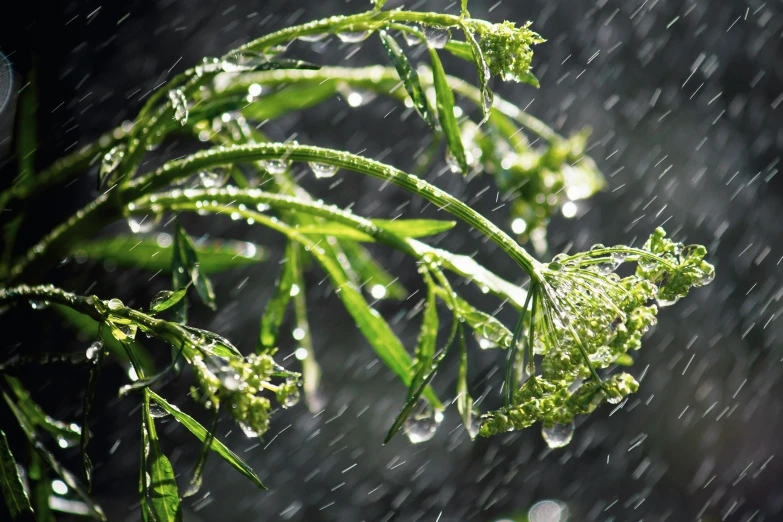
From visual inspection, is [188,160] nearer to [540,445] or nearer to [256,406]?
[256,406]

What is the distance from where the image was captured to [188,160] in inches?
19.2

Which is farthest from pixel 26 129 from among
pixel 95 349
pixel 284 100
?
pixel 95 349

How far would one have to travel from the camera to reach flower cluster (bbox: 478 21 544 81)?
43 centimetres

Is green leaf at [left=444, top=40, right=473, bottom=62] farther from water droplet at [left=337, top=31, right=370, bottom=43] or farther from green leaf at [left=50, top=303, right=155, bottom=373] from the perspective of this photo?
green leaf at [left=50, top=303, right=155, bottom=373]

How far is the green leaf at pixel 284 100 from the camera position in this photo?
781 mm

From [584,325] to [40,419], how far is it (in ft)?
1.51

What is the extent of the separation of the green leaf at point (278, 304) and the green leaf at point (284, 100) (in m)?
0.24

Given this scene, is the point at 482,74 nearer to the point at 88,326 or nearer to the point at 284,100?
the point at 284,100

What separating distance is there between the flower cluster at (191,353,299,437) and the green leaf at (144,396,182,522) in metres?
0.09

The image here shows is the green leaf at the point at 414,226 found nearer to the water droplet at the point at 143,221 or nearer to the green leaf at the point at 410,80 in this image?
the green leaf at the point at 410,80

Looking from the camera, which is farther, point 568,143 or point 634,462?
point 634,462

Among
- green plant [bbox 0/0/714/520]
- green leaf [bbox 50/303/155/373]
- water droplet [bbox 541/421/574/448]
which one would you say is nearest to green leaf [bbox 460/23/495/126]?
green plant [bbox 0/0/714/520]

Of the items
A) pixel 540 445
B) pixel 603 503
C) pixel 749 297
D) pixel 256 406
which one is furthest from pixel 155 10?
pixel 749 297

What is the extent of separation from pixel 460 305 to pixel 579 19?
1310mm
